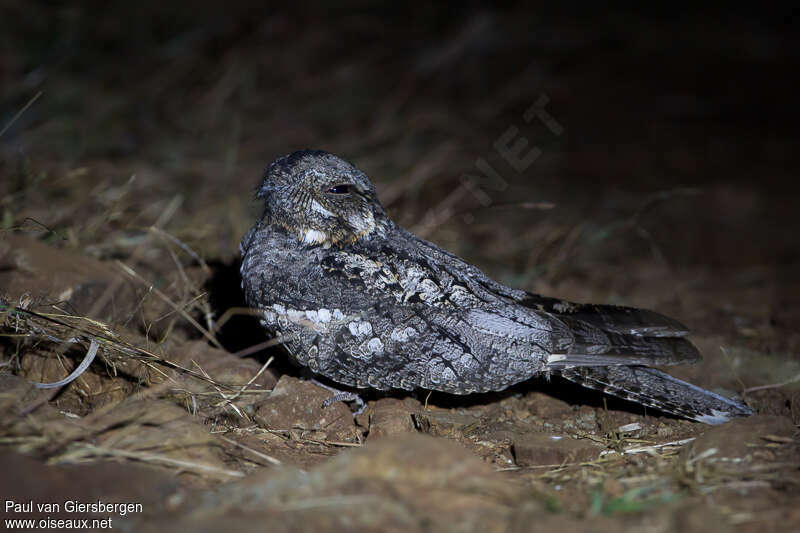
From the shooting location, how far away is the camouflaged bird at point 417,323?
2.83m

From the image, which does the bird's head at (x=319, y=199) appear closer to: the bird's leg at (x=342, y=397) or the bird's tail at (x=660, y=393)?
the bird's leg at (x=342, y=397)

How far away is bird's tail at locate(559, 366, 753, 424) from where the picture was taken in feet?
9.26

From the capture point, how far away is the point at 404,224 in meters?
5.05

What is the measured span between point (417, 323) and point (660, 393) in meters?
1.14

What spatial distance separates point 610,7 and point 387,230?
10669 millimetres

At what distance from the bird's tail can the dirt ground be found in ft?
0.36

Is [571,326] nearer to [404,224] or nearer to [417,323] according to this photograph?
[417,323]

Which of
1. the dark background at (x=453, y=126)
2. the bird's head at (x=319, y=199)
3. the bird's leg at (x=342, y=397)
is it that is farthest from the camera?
the dark background at (x=453, y=126)

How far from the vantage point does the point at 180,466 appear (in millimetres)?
2180

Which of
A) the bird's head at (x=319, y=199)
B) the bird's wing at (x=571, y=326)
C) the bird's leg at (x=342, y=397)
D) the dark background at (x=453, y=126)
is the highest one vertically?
the dark background at (x=453, y=126)

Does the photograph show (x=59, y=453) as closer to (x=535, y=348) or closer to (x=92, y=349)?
(x=92, y=349)

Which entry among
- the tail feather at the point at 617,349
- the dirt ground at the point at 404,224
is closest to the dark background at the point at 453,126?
the dirt ground at the point at 404,224

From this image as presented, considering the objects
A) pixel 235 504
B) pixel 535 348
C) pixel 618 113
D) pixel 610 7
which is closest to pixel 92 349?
pixel 235 504

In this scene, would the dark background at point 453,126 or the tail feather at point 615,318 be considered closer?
the tail feather at point 615,318
